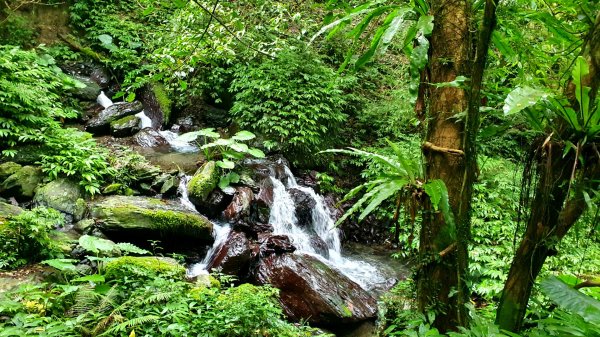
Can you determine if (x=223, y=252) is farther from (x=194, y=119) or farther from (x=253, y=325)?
(x=194, y=119)

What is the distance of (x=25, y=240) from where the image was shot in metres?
3.88

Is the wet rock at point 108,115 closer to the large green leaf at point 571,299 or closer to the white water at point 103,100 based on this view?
the white water at point 103,100

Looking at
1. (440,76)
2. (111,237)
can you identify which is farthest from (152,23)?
(440,76)

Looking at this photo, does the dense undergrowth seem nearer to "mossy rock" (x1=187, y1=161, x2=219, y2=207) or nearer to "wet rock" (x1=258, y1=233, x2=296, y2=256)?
"wet rock" (x1=258, y1=233, x2=296, y2=256)

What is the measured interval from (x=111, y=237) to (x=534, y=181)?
5216 mm

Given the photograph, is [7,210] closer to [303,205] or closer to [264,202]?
[264,202]

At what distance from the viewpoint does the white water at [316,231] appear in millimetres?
6453

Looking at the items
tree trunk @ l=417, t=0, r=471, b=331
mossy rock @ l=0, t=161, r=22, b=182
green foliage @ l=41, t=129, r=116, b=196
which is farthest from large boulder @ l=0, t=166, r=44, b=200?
tree trunk @ l=417, t=0, r=471, b=331

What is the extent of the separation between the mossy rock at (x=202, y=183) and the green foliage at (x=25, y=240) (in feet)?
8.94

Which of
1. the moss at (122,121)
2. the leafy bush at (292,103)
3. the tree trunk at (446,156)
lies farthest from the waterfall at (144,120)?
the tree trunk at (446,156)

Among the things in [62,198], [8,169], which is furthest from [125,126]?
[62,198]

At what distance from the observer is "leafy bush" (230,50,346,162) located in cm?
839

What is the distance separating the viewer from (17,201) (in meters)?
5.49

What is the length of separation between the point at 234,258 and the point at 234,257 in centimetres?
1
